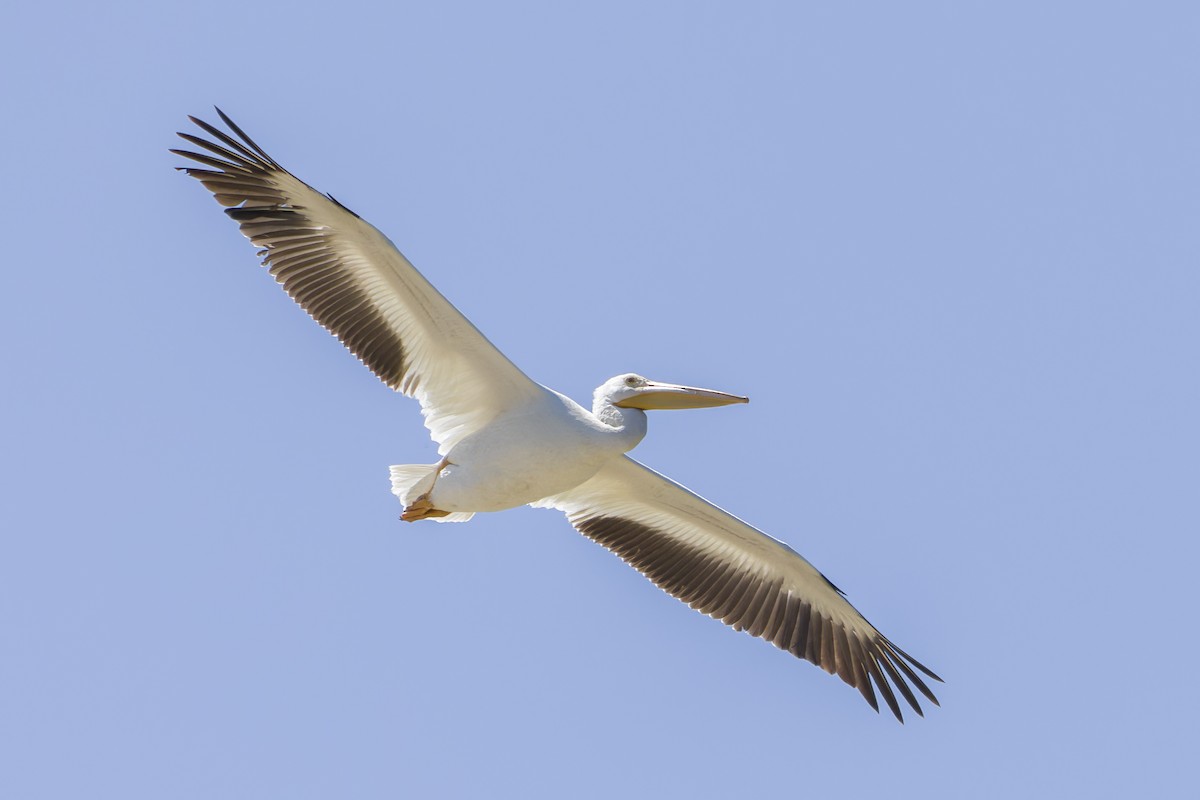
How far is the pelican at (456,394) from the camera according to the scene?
1186cm

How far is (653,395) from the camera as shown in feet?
40.4

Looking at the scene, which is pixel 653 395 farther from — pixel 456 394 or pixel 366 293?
pixel 366 293

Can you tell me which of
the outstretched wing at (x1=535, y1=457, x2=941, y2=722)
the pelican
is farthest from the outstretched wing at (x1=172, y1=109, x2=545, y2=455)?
the outstretched wing at (x1=535, y1=457, x2=941, y2=722)

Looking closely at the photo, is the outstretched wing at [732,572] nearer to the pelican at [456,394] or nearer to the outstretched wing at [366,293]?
the pelican at [456,394]

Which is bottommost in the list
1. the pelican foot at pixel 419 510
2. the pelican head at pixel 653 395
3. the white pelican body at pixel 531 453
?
the pelican foot at pixel 419 510

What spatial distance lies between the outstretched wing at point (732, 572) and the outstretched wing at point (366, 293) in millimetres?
1270

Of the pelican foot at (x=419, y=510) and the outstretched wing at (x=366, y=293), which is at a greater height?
the outstretched wing at (x=366, y=293)

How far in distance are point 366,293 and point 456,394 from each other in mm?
918

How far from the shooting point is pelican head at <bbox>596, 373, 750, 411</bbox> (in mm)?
12234

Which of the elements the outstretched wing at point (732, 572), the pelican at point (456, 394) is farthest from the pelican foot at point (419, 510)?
the outstretched wing at point (732, 572)

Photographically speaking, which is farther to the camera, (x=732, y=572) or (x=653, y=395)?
(x=732, y=572)

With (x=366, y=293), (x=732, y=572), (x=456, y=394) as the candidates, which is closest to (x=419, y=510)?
(x=456, y=394)

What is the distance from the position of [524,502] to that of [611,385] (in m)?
0.99

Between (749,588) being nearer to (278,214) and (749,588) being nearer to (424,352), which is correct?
(424,352)
